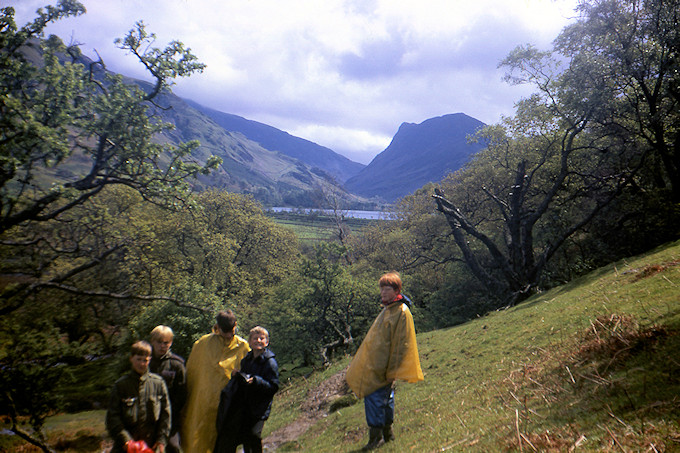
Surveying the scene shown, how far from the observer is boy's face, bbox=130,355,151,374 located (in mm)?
4449

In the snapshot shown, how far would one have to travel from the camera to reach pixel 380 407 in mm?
5301

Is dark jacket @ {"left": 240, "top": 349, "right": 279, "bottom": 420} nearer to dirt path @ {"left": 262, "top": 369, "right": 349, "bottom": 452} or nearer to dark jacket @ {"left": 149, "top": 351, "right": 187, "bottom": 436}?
dark jacket @ {"left": 149, "top": 351, "right": 187, "bottom": 436}

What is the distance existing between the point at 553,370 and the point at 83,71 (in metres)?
18.2

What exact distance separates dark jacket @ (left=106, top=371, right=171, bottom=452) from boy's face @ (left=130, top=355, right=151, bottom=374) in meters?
0.09

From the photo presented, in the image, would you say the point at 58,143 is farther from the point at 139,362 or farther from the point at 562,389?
the point at 562,389

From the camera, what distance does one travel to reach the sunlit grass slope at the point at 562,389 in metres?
3.14

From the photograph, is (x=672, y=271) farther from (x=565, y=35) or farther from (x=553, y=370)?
(x=565, y=35)

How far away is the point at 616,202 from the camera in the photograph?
64.3 ft

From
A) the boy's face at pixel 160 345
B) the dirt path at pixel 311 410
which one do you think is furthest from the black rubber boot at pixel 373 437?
the dirt path at pixel 311 410

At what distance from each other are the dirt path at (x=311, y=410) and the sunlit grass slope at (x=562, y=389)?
0.94 metres

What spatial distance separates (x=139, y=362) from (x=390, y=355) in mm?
3632

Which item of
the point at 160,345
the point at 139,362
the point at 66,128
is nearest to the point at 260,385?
the point at 160,345

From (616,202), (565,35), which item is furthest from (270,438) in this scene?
(565,35)

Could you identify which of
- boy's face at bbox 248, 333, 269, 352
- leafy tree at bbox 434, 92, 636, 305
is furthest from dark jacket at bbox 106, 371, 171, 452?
leafy tree at bbox 434, 92, 636, 305
